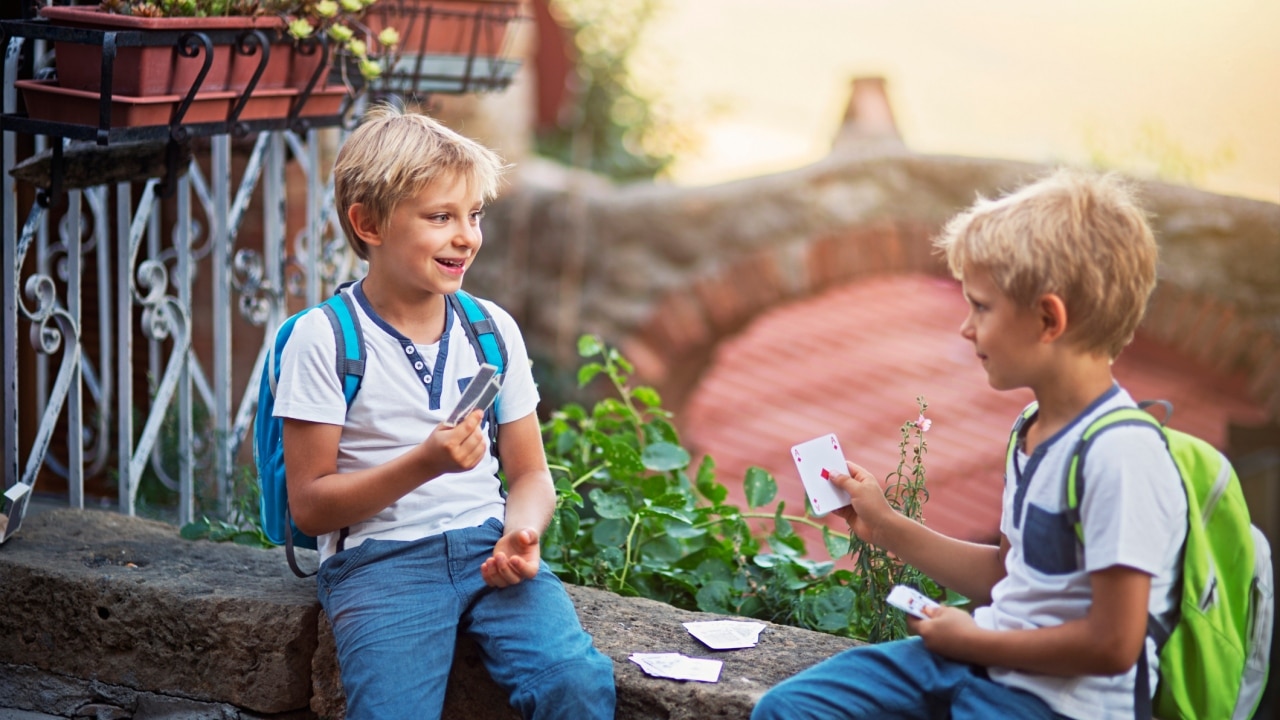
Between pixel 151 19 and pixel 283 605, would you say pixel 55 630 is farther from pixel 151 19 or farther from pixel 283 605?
pixel 151 19

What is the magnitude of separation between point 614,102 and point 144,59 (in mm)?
5426

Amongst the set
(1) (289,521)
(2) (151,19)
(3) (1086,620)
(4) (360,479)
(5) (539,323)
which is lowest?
(5) (539,323)

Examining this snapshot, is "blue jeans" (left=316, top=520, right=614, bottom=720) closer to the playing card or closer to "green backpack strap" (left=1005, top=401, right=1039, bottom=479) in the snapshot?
the playing card

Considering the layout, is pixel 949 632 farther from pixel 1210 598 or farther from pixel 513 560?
pixel 513 560

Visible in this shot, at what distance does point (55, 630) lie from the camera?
7.58 feet

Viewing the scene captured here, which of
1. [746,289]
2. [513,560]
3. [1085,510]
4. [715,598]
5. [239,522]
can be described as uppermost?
[1085,510]

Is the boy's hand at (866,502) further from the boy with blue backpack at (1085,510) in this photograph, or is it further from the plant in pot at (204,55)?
the plant in pot at (204,55)

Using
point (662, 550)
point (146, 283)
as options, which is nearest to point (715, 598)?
point (662, 550)

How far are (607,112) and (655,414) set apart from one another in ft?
16.0

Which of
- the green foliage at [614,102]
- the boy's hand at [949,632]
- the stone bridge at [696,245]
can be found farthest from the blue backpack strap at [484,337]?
the green foliage at [614,102]

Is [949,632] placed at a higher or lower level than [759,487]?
higher

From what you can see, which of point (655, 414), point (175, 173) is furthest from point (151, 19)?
point (655, 414)

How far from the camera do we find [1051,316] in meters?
1.60

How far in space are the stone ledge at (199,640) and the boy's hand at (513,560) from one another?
0.59 feet
